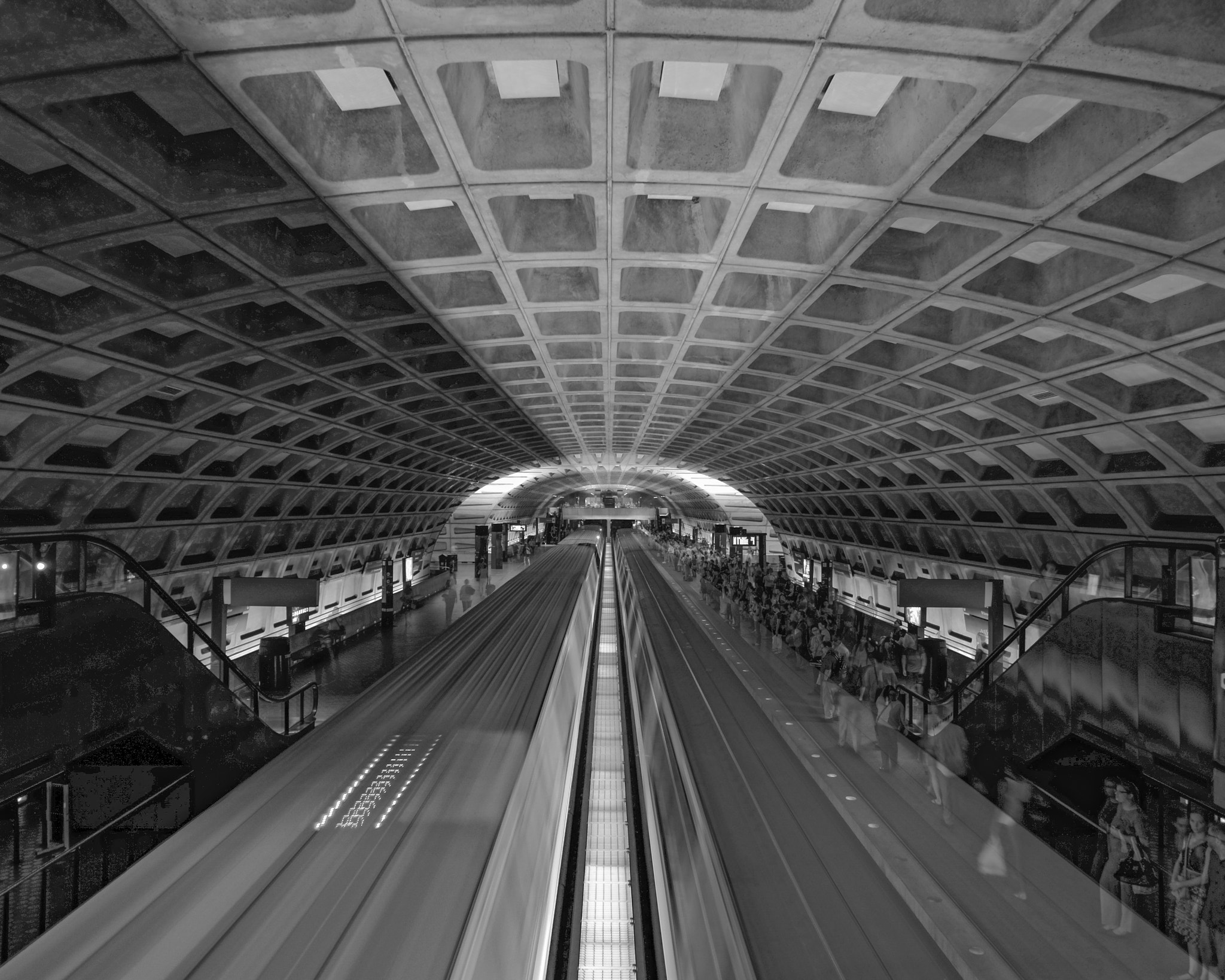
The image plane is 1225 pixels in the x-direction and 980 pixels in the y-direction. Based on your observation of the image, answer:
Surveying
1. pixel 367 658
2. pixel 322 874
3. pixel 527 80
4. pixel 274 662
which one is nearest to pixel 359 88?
pixel 527 80

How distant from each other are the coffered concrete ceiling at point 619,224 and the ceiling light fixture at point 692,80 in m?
0.03

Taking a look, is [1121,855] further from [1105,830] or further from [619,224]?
[619,224]

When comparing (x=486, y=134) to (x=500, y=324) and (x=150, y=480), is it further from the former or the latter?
(x=150, y=480)

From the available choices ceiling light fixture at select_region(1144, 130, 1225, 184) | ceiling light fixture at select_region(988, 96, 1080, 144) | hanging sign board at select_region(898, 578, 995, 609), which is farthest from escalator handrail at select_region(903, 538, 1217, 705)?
ceiling light fixture at select_region(988, 96, 1080, 144)

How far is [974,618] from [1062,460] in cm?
709

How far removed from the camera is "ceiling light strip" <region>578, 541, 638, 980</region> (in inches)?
274

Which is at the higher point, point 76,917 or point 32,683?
point 32,683

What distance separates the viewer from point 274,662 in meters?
14.8

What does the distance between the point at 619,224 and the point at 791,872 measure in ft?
22.8

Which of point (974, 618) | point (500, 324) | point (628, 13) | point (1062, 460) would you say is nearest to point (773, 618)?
point (974, 618)

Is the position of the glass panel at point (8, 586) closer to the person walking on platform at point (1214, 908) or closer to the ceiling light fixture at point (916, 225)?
the ceiling light fixture at point (916, 225)

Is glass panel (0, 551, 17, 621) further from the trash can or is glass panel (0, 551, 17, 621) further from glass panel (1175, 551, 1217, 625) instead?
glass panel (1175, 551, 1217, 625)

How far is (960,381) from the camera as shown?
11.7m

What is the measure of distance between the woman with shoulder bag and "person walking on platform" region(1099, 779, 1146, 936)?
324 mm
